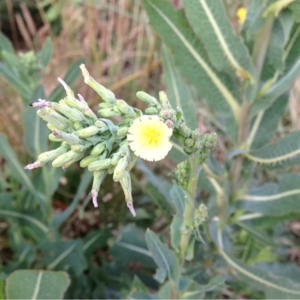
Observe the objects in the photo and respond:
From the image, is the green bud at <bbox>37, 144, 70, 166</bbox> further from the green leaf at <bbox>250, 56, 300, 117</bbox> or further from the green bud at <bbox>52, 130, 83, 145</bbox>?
the green leaf at <bbox>250, 56, 300, 117</bbox>

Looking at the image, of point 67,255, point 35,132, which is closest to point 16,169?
point 35,132

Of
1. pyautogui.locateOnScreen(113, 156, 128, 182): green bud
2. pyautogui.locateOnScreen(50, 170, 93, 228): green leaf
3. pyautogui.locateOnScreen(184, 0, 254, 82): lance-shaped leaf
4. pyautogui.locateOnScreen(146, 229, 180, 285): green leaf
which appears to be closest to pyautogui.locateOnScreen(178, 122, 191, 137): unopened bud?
pyautogui.locateOnScreen(113, 156, 128, 182): green bud

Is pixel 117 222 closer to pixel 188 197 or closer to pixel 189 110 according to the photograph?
pixel 189 110

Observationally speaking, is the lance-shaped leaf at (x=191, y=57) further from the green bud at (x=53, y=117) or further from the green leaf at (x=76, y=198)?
the green bud at (x=53, y=117)

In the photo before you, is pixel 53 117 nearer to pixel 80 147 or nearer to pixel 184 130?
pixel 80 147

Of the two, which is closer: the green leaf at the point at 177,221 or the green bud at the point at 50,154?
the green bud at the point at 50,154

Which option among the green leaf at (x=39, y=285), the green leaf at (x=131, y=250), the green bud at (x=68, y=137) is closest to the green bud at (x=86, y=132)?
the green bud at (x=68, y=137)

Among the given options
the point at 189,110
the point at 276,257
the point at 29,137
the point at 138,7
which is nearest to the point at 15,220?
the point at 29,137

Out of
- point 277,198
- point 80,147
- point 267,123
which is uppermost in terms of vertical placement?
point 267,123
